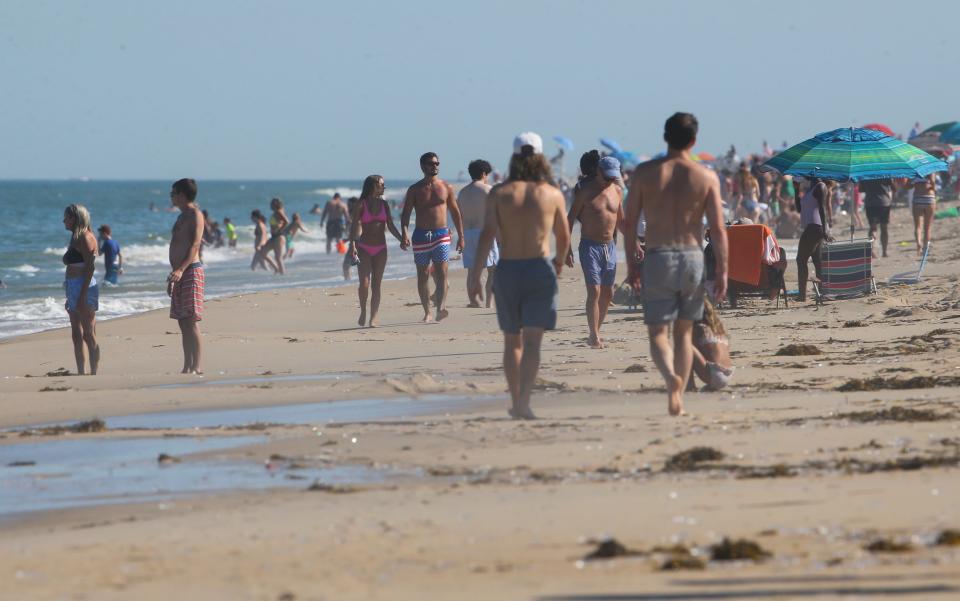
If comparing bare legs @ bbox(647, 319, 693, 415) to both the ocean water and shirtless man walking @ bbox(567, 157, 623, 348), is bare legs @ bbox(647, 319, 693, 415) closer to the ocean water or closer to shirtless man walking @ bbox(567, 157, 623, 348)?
shirtless man walking @ bbox(567, 157, 623, 348)

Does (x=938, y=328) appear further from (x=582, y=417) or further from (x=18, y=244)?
(x=18, y=244)

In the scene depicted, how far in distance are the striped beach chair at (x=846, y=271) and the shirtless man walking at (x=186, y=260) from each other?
671 centimetres

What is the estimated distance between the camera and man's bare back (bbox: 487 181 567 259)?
24.8 feet

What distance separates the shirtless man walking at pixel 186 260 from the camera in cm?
988

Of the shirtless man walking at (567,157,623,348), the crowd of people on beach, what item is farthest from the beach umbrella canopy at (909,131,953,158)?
the shirtless man walking at (567,157,623,348)

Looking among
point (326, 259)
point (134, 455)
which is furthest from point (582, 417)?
point (326, 259)

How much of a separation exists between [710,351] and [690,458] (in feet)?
7.27

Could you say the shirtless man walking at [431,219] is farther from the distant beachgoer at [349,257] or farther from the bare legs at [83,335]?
the bare legs at [83,335]

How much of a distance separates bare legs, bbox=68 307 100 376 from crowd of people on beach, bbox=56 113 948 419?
11 millimetres

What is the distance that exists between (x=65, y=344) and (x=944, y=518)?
34.2ft

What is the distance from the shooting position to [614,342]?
11.4 metres

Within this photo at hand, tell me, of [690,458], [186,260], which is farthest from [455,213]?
[690,458]

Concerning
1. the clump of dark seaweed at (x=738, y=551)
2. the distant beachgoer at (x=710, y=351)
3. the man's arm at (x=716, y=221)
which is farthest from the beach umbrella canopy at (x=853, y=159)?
the clump of dark seaweed at (x=738, y=551)

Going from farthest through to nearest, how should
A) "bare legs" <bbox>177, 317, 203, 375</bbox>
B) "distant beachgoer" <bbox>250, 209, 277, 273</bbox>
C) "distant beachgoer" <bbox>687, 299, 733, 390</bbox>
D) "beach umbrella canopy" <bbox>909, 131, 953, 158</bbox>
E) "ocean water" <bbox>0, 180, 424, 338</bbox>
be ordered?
"beach umbrella canopy" <bbox>909, 131, 953, 158</bbox>
"distant beachgoer" <bbox>250, 209, 277, 273</bbox>
"ocean water" <bbox>0, 180, 424, 338</bbox>
"bare legs" <bbox>177, 317, 203, 375</bbox>
"distant beachgoer" <bbox>687, 299, 733, 390</bbox>
